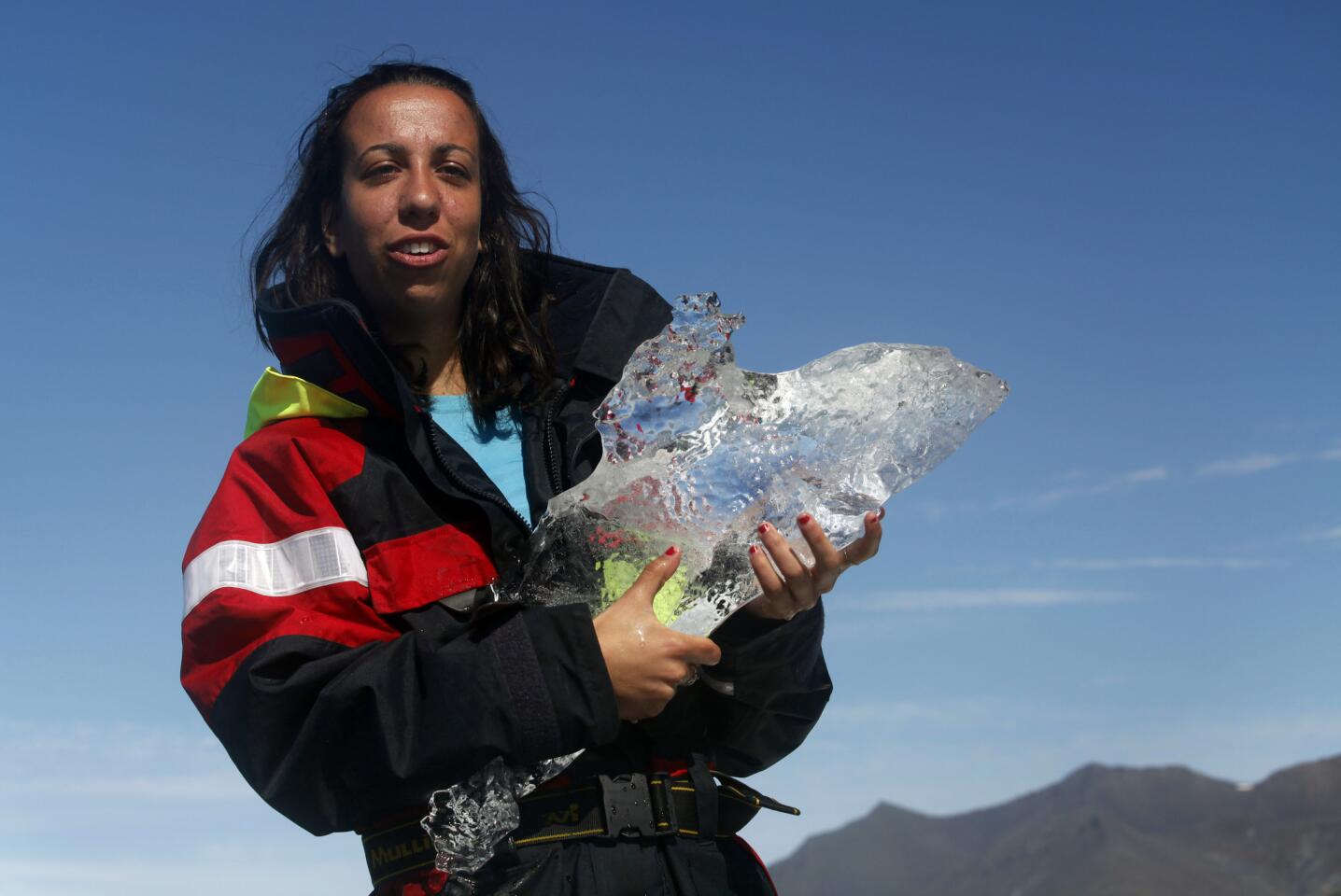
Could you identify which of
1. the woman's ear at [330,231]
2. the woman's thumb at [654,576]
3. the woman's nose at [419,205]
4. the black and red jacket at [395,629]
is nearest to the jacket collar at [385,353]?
the black and red jacket at [395,629]

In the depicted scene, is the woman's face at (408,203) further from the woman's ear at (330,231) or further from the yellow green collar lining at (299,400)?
the yellow green collar lining at (299,400)

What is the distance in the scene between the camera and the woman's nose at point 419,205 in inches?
100

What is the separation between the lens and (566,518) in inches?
87.5

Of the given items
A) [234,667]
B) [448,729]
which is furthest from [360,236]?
[448,729]

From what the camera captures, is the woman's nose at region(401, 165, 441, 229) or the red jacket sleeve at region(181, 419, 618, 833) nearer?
the red jacket sleeve at region(181, 419, 618, 833)

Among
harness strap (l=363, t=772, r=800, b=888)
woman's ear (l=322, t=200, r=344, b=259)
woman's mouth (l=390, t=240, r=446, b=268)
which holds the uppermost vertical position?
woman's ear (l=322, t=200, r=344, b=259)

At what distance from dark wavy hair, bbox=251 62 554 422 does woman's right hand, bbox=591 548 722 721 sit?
849 mm

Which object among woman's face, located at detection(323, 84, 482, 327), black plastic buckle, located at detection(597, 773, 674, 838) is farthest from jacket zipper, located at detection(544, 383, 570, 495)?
black plastic buckle, located at detection(597, 773, 674, 838)

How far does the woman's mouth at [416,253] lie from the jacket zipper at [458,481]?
40 centimetres

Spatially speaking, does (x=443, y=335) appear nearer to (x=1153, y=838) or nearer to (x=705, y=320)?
(x=705, y=320)

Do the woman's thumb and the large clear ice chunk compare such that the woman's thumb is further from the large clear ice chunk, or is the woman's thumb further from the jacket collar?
the jacket collar

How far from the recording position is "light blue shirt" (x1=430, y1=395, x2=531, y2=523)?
8.45 feet

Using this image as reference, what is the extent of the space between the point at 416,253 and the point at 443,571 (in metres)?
0.75

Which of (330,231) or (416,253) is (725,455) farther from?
(330,231)
